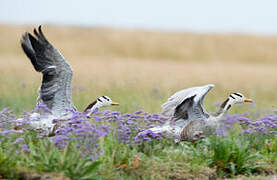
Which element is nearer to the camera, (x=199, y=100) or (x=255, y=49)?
(x=199, y=100)

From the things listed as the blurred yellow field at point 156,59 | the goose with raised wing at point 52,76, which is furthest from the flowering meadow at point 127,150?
the blurred yellow field at point 156,59

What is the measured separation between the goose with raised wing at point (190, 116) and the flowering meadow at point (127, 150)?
0.17 metres

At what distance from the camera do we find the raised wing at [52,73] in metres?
7.86

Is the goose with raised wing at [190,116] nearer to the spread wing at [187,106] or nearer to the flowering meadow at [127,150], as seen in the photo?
the spread wing at [187,106]

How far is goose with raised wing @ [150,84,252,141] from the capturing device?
7.39 m

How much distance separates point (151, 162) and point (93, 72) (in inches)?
701

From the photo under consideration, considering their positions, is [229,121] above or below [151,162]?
above

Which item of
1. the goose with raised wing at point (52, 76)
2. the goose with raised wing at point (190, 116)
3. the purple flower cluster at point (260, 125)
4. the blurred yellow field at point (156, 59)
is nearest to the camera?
the purple flower cluster at point (260, 125)

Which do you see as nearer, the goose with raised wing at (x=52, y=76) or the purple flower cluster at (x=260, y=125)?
the purple flower cluster at (x=260, y=125)

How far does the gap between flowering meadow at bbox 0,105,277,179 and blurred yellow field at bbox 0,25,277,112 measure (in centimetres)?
824

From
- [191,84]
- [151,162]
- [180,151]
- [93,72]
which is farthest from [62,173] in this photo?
[93,72]

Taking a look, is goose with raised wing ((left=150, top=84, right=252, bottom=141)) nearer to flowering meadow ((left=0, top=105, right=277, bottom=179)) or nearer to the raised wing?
flowering meadow ((left=0, top=105, right=277, bottom=179))

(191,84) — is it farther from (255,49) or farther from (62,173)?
(255,49)

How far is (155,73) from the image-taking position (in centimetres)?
2494
